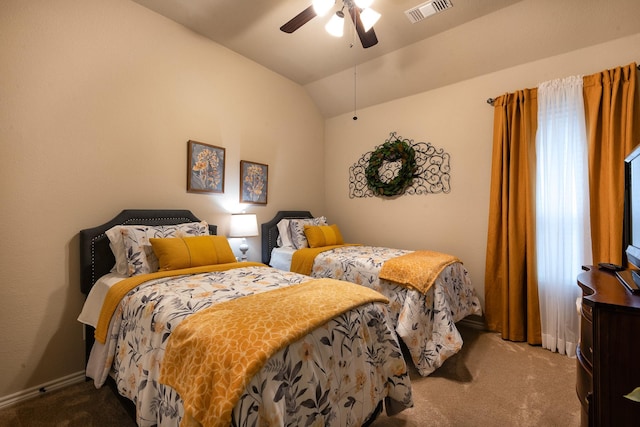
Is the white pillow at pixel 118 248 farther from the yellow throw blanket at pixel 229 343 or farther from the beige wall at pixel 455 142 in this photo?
the beige wall at pixel 455 142

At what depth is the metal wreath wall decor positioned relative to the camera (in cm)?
342

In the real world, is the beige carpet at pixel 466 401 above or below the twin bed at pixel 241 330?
below

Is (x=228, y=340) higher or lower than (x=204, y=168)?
lower

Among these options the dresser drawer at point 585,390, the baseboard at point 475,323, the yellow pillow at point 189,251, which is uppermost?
the yellow pillow at point 189,251

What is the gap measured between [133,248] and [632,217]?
3224 mm

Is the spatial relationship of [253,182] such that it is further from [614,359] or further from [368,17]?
[614,359]

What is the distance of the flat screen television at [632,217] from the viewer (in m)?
1.50

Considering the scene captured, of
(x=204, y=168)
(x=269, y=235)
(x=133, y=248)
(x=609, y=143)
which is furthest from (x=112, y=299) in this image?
(x=609, y=143)

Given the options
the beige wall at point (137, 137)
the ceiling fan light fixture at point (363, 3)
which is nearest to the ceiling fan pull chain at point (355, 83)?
the beige wall at point (137, 137)

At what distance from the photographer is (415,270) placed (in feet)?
7.57

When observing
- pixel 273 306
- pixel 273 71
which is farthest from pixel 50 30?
pixel 273 306

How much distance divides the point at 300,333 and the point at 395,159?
9.93 ft

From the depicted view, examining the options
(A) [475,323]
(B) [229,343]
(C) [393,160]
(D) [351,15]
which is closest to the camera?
(B) [229,343]

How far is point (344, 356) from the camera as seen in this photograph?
1326 mm
